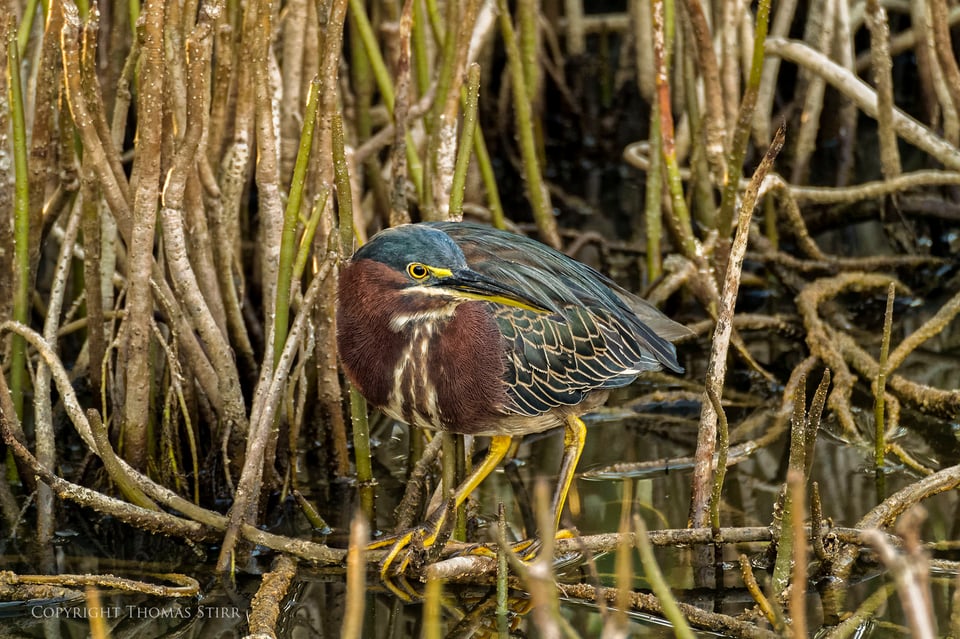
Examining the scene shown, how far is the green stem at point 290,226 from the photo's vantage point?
11.7 feet

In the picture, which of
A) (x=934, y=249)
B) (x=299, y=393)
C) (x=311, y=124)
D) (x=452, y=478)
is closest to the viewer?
(x=311, y=124)

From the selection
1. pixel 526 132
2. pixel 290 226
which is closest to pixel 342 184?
pixel 290 226

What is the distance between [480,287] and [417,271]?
0.22m

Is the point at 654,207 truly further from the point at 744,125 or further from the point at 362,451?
the point at 362,451

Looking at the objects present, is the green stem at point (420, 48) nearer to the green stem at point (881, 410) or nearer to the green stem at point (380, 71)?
the green stem at point (380, 71)

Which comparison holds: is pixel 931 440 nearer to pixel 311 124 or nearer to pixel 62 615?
pixel 311 124

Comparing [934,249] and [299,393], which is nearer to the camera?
[299,393]

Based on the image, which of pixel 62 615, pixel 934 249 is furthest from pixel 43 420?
pixel 934 249

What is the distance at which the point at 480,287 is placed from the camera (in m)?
3.43

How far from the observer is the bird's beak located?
342 cm

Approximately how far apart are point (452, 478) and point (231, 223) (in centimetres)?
133

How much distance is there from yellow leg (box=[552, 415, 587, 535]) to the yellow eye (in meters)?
0.87

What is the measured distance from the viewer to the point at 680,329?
4.45 metres

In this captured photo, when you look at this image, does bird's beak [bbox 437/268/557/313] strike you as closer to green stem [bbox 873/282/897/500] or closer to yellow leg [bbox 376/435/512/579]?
yellow leg [bbox 376/435/512/579]
